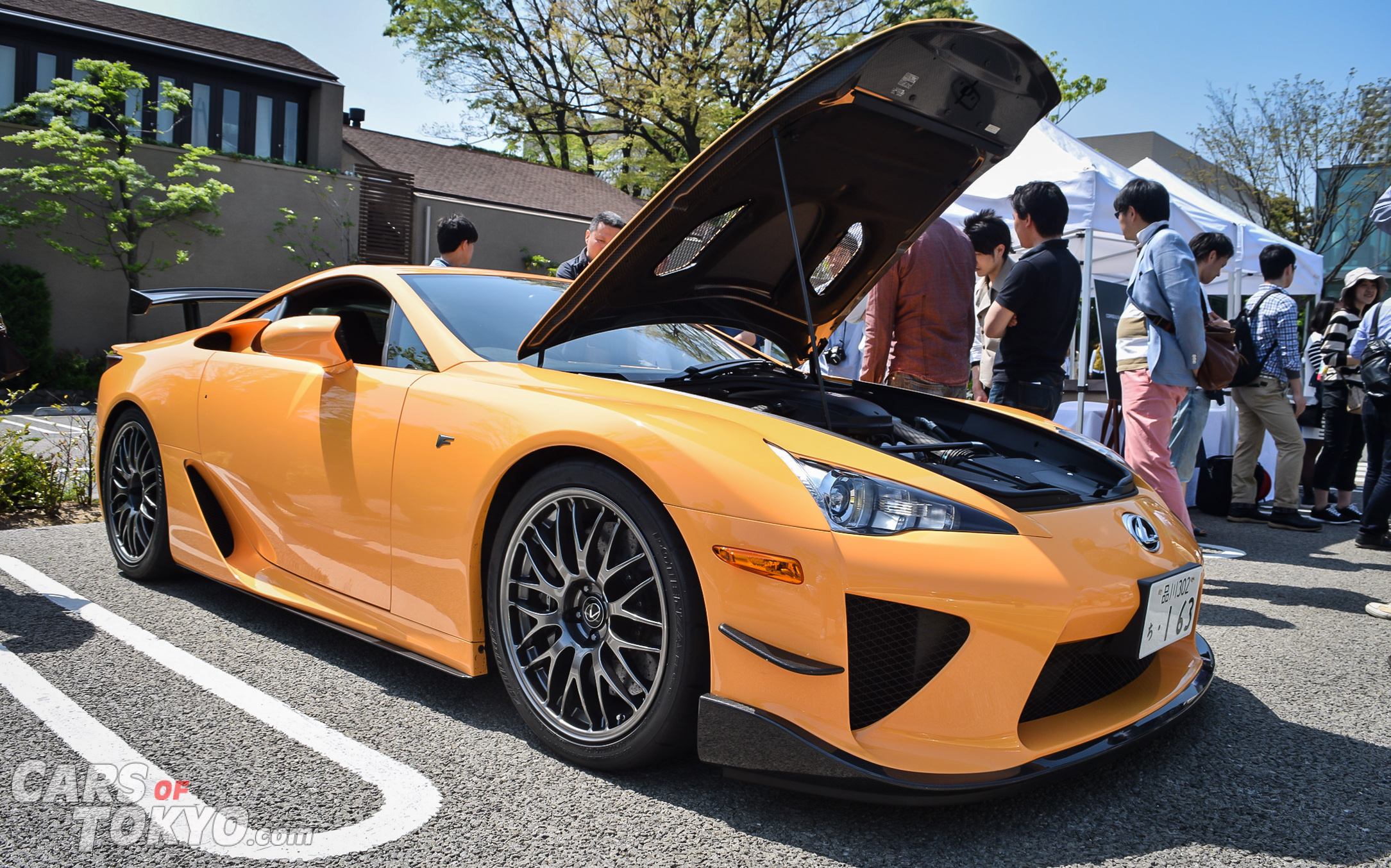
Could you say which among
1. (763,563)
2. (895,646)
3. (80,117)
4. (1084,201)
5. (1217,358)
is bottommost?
(895,646)

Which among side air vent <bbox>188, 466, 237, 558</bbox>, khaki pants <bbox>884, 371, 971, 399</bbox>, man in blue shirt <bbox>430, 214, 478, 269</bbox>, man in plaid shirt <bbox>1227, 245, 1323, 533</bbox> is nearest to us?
side air vent <bbox>188, 466, 237, 558</bbox>

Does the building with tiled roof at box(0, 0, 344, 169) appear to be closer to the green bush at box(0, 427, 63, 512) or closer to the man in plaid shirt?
the green bush at box(0, 427, 63, 512)

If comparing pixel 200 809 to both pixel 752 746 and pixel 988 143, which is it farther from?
pixel 988 143

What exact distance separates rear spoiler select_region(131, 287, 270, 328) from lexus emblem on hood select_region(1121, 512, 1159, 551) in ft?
10.7

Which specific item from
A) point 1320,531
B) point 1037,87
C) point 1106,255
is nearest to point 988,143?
point 1037,87

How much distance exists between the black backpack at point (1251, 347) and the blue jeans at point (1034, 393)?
3037 mm

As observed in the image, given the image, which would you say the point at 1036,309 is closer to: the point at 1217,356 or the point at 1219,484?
the point at 1217,356

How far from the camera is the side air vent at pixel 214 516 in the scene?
3113mm

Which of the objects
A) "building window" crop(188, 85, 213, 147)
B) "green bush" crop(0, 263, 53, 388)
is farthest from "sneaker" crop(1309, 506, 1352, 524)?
"building window" crop(188, 85, 213, 147)

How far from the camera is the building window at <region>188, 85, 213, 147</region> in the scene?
1958 cm

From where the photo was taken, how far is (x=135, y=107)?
17.8 meters

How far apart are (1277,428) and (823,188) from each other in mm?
5175

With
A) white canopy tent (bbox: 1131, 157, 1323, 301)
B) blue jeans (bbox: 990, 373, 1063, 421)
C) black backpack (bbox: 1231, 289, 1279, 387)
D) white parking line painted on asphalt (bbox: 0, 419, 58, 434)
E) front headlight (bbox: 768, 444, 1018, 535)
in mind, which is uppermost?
white canopy tent (bbox: 1131, 157, 1323, 301)

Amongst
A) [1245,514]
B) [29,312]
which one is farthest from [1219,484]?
[29,312]
